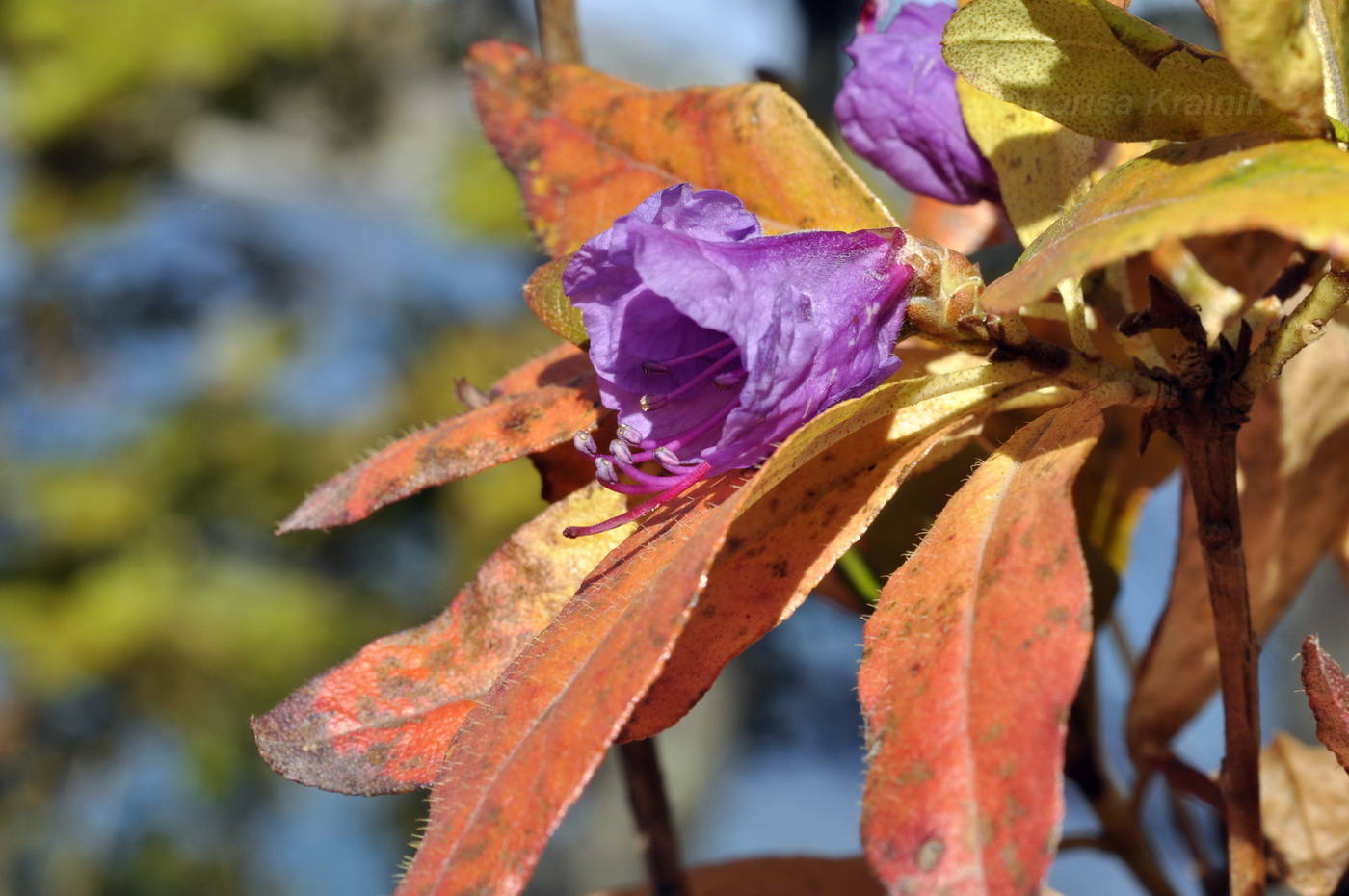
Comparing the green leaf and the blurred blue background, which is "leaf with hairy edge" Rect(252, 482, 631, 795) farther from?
the blurred blue background

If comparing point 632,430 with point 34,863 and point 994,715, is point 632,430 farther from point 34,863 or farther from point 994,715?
point 34,863

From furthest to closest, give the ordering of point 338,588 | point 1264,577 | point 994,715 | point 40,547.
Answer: point 338,588
point 40,547
point 1264,577
point 994,715

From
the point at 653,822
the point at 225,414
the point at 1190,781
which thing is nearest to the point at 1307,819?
the point at 1190,781

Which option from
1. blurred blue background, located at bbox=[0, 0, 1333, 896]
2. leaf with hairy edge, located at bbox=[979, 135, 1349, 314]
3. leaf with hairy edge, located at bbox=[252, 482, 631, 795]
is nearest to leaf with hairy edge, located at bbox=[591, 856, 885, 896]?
leaf with hairy edge, located at bbox=[252, 482, 631, 795]

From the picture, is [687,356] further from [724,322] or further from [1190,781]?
[1190,781]

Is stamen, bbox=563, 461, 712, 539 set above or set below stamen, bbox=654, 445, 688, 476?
below

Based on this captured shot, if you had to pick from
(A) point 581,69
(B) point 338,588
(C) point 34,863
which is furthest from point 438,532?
(A) point 581,69
